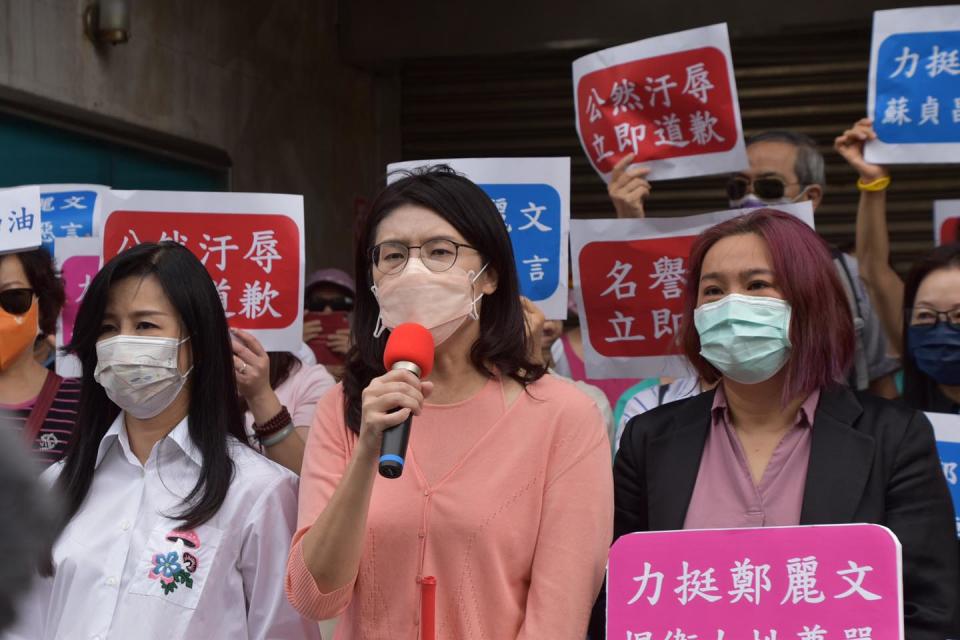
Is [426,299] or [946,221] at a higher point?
[946,221]

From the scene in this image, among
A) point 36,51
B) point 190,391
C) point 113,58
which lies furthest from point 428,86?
point 190,391

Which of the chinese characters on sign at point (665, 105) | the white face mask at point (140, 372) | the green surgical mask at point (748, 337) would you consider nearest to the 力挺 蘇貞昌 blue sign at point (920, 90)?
the chinese characters on sign at point (665, 105)

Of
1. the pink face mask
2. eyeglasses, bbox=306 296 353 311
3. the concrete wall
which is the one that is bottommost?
eyeglasses, bbox=306 296 353 311

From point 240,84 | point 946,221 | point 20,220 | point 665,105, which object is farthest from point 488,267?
point 240,84

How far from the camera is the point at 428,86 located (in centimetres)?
948

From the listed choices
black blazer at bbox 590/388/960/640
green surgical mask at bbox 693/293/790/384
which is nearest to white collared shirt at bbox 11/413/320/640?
black blazer at bbox 590/388/960/640

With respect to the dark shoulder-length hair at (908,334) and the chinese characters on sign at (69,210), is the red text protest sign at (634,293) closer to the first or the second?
the dark shoulder-length hair at (908,334)

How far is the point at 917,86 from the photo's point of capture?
166 inches

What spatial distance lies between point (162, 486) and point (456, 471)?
0.77 metres

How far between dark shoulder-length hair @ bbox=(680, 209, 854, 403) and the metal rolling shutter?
5.92 meters

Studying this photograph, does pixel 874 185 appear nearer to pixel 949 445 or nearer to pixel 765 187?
pixel 765 187

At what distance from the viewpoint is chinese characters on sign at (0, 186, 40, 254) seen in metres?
4.18

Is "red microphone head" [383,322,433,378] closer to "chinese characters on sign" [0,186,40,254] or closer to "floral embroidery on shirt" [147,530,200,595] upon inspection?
"floral embroidery on shirt" [147,530,200,595]

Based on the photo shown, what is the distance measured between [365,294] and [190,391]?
1.78 ft
